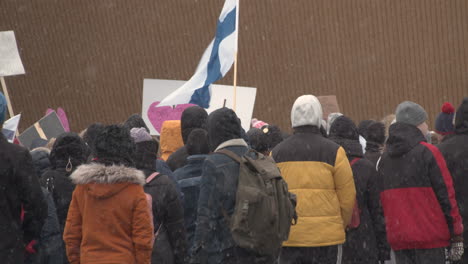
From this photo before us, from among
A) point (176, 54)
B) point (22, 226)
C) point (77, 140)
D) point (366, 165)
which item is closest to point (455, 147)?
point (366, 165)

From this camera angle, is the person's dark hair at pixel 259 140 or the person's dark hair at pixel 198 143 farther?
the person's dark hair at pixel 259 140

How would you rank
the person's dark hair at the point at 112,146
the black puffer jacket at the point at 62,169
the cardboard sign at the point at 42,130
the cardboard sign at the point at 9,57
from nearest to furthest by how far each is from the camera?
the person's dark hair at the point at 112,146, the black puffer jacket at the point at 62,169, the cardboard sign at the point at 42,130, the cardboard sign at the point at 9,57

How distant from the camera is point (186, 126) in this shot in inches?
288

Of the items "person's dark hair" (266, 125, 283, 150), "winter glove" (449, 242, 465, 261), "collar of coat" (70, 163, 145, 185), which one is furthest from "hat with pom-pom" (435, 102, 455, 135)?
"collar of coat" (70, 163, 145, 185)

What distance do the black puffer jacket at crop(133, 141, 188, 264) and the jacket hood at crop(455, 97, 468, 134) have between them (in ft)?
8.81

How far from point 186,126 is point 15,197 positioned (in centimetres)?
242

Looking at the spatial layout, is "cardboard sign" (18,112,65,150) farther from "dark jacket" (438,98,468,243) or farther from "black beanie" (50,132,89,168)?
"dark jacket" (438,98,468,243)

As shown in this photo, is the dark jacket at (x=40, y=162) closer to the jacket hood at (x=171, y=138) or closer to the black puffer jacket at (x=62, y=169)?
the black puffer jacket at (x=62, y=169)

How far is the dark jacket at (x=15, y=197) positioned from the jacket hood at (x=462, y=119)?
3676mm

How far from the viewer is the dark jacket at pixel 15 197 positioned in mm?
5031

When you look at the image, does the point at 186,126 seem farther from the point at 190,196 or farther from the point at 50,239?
Result: the point at 50,239

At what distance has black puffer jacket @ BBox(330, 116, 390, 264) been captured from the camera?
7281 mm

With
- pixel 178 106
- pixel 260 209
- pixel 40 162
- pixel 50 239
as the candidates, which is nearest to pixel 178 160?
pixel 40 162

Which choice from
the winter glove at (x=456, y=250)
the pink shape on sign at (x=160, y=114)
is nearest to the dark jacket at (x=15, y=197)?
the winter glove at (x=456, y=250)
